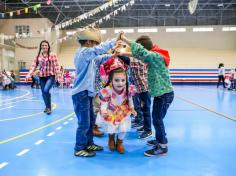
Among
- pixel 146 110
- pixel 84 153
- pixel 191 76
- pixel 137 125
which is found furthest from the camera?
pixel 191 76

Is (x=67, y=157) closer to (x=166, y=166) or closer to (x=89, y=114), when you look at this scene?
(x=89, y=114)

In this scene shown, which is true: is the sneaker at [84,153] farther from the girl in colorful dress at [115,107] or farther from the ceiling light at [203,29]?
the ceiling light at [203,29]

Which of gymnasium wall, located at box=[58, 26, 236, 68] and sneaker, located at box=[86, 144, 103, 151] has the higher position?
gymnasium wall, located at box=[58, 26, 236, 68]

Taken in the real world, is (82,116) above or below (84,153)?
above

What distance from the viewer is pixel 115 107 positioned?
11.9 feet

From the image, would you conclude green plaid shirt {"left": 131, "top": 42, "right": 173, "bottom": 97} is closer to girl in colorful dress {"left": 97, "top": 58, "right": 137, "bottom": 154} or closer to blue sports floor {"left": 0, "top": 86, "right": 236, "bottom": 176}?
girl in colorful dress {"left": 97, "top": 58, "right": 137, "bottom": 154}

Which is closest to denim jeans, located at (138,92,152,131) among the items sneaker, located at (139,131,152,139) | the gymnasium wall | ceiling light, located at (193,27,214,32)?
sneaker, located at (139,131,152,139)

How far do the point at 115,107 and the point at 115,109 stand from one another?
0.08ft

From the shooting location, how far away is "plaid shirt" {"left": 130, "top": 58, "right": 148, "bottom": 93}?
453 centimetres

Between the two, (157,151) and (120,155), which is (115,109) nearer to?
(120,155)

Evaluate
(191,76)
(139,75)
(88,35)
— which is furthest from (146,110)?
(191,76)

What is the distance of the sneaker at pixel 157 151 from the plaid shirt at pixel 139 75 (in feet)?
4.16

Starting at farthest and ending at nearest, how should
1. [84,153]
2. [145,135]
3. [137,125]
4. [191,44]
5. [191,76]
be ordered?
[191,44] → [191,76] → [137,125] → [145,135] → [84,153]

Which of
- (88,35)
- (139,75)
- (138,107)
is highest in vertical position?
(88,35)
